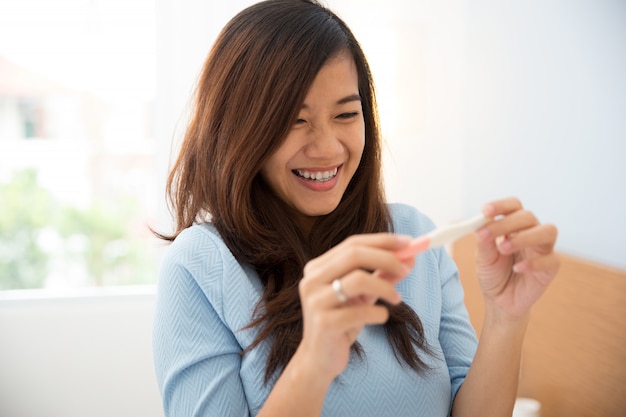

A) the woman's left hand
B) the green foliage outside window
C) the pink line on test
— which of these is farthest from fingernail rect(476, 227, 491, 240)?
the green foliage outside window

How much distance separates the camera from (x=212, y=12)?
282cm

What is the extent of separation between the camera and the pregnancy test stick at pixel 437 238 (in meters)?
0.85

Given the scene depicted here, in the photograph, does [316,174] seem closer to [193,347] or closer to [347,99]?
[347,99]

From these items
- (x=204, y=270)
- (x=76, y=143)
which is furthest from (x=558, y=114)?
(x=76, y=143)

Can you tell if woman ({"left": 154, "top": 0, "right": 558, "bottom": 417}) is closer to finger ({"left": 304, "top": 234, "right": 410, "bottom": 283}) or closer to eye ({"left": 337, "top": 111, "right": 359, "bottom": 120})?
eye ({"left": 337, "top": 111, "right": 359, "bottom": 120})

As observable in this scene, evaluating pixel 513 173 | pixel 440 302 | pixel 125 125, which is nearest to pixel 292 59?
pixel 440 302

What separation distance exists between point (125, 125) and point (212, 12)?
820 millimetres

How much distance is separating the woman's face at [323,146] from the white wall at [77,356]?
174cm

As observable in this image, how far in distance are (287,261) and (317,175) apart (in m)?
0.16

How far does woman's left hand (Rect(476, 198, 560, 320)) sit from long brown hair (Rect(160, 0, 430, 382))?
185mm

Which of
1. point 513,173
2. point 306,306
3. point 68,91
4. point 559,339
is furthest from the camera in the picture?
point 68,91

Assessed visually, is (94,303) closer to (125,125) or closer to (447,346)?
(125,125)

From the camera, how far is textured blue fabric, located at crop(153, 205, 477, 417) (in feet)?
3.57

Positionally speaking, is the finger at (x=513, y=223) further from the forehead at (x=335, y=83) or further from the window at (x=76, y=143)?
the window at (x=76, y=143)
